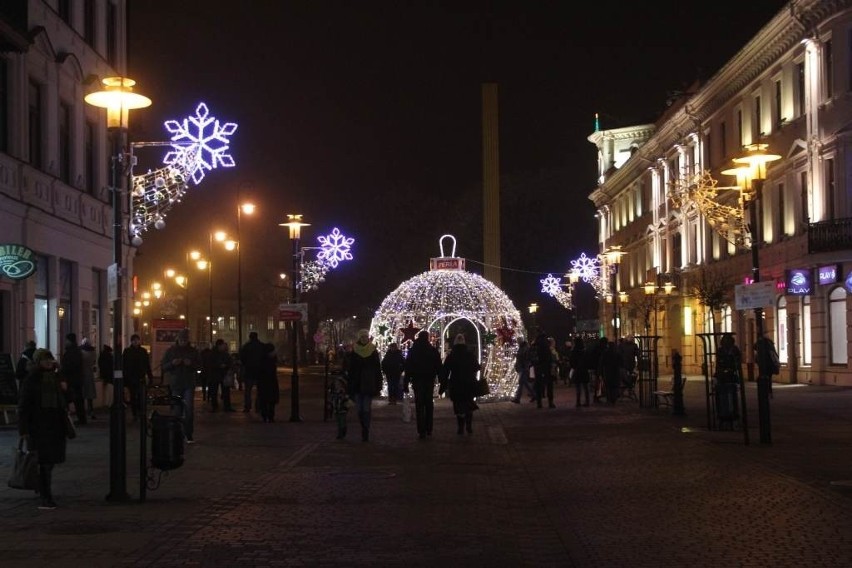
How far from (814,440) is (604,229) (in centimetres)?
5754

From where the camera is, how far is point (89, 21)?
98.0ft

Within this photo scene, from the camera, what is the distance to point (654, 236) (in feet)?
197

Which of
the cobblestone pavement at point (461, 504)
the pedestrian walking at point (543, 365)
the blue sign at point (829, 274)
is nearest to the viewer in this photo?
the cobblestone pavement at point (461, 504)

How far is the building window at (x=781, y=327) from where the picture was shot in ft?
130

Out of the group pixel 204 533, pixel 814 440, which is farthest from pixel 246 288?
pixel 204 533

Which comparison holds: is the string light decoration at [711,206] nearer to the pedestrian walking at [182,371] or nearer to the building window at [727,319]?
the building window at [727,319]

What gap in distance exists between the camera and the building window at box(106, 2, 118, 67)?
3171 centimetres

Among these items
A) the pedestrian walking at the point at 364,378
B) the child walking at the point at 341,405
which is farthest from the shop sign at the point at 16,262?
the pedestrian walking at the point at 364,378

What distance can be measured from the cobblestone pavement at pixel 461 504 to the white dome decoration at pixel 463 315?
11838mm

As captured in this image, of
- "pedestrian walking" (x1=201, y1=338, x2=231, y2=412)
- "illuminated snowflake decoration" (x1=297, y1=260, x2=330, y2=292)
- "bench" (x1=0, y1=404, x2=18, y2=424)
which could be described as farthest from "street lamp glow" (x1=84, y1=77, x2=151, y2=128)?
"illuminated snowflake decoration" (x1=297, y1=260, x2=330, y2=292)

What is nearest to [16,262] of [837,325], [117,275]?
[117,275]

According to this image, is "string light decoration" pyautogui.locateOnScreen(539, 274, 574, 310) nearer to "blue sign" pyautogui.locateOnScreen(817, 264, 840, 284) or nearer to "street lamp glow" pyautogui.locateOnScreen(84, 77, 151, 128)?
"blue sign" pyautogui.locateOnScreen(817, 264, 840, 284)

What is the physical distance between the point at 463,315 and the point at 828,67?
45.8 feet

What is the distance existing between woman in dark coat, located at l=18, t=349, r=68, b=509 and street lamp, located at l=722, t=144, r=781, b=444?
33.2 feet
